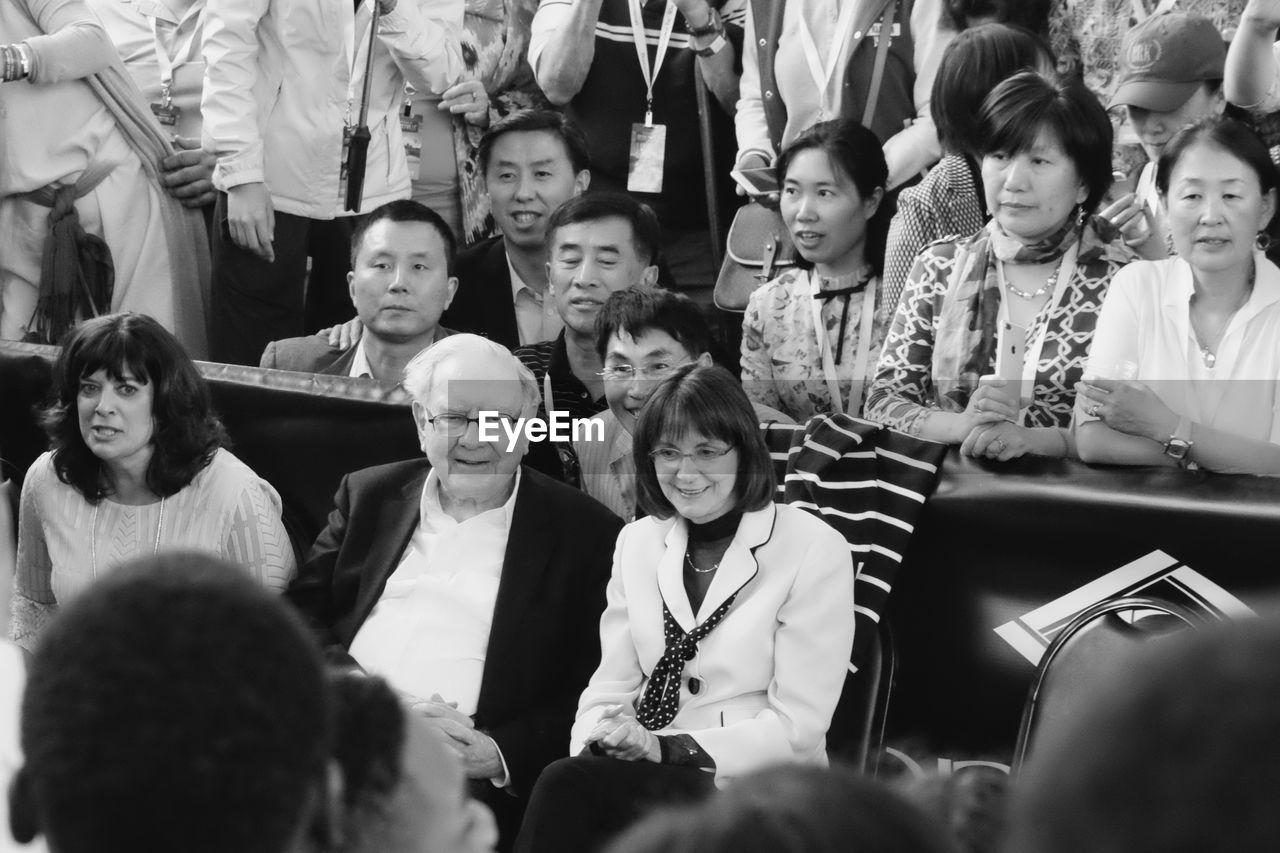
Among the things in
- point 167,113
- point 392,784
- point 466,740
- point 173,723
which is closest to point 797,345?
point 466,740

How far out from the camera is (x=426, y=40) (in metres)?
4.94

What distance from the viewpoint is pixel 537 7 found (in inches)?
210

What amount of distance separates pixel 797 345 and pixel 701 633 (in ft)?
4.14

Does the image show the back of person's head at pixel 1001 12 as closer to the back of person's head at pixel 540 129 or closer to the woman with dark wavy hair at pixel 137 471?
the back of person's head at pixel 540 129

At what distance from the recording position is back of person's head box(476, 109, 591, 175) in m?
4.74

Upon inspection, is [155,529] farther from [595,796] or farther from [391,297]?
[595,796]

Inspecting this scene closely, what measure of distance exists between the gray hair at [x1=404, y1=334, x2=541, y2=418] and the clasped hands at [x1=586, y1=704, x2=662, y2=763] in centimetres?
89

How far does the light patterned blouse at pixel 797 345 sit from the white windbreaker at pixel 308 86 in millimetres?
1418

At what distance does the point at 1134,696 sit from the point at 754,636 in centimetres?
220

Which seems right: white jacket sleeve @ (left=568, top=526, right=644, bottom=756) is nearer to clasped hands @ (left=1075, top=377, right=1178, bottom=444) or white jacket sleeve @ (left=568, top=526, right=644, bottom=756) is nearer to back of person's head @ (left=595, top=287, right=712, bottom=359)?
back of person's head @ (left=595, top=287, right=712, bottom=359)

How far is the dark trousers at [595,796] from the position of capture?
275cm

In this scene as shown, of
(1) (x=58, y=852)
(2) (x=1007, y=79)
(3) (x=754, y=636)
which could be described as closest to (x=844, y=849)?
(1) (x=58, y=852)

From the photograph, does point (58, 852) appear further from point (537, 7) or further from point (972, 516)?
point (537, 7)

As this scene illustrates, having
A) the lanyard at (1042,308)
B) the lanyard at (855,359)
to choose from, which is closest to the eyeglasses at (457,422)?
the lanyard at (855,359)
